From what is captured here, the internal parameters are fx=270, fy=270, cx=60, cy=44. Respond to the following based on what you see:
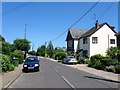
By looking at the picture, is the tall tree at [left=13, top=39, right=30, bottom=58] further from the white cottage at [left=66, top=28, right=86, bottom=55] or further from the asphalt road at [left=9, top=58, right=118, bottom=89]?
the asphalt road at [left=9, top=58, right=118, bottom=89]

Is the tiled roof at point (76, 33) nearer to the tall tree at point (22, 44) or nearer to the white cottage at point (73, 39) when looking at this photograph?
the white cottage at point (73, 39)

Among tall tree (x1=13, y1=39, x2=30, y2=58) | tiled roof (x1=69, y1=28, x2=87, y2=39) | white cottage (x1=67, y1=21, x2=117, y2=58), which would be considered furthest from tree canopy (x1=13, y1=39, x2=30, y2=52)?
white cottage (x1=67, y1=21, x2=117, y2=58)

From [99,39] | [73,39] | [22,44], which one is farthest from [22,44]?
[99,39]

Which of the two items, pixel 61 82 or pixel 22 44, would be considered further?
pixel 22 44

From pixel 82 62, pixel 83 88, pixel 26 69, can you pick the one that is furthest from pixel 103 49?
pixel 83 88

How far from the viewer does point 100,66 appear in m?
30.7

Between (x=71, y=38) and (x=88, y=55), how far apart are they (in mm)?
14015

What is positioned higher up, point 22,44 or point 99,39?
point 99,39

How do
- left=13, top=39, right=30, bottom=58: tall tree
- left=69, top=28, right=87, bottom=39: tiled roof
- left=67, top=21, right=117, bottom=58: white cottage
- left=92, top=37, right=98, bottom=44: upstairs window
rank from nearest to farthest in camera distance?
left=67, top=21, right=117, bottom=58: white cottage
left=92, top=37, right=98, bottom=44: upstairs window
left=69, top=28, right=87, bottom=39: tiled roof
left=13, top=39, right=30, bottom=58: tall tree

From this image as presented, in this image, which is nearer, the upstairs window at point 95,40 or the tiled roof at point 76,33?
the upstairs window at point 95,40

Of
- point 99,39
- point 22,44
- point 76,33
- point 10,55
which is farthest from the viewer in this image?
point 22,44

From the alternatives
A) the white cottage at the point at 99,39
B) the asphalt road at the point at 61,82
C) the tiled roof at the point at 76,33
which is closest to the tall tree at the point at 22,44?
the tiled roof at the point at 76,33

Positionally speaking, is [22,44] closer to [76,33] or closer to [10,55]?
[76,33]

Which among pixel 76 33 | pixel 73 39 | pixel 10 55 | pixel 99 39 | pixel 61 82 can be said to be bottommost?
pixel 61 82
